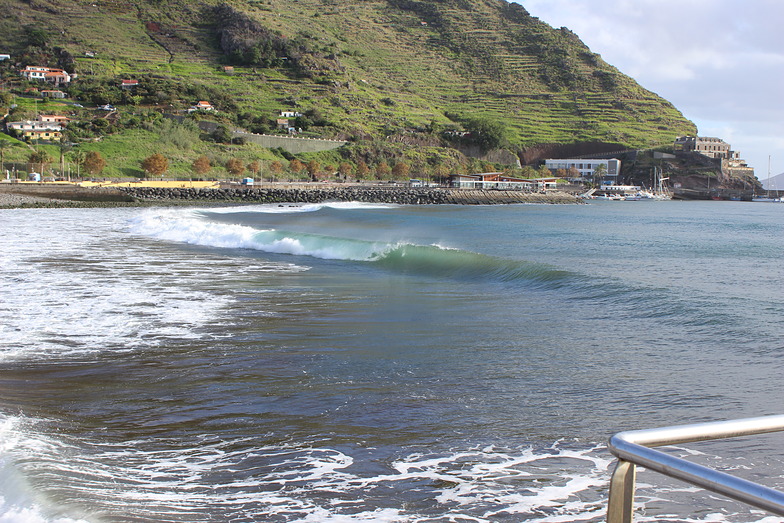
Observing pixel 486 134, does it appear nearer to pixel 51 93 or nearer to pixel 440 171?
pixel 440 171

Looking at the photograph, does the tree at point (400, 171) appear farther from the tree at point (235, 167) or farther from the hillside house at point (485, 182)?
the tree at point (235, 167)

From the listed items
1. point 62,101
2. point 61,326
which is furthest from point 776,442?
point 62,101

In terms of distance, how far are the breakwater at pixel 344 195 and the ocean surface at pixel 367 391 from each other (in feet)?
156

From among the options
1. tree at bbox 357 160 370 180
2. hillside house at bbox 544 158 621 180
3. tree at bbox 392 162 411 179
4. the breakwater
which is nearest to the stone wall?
tree at bbox 357 160 370 180

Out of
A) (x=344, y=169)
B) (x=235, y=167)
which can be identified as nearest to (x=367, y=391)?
(x=235, y=167)

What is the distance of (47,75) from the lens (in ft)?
326

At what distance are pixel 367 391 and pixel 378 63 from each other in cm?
14608

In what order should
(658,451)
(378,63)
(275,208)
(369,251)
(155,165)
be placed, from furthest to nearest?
(378,63) → (155,165) → (275,208) → (369,251) → (658,451)

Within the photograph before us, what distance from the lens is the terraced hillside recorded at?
368ft

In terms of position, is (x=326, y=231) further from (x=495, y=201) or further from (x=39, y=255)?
(x=495, y=201)

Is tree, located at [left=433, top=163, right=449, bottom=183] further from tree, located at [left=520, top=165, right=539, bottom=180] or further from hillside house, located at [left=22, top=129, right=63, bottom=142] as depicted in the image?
hillside house, located at [left=22, top=129, right=63, bottom=142]

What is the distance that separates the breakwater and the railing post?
59.6 m

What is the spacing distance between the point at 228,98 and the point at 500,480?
10247 centimetres

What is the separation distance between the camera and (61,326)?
398 inches
